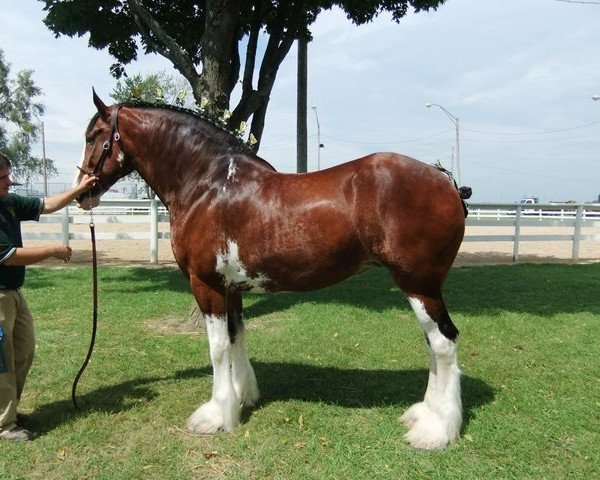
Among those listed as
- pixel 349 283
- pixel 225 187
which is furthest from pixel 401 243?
pixel 349 283

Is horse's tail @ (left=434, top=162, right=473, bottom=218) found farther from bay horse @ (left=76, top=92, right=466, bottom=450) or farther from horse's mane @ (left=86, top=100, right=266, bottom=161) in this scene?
horse's mane @ (left=86, top=100, right=266, bottom=161)

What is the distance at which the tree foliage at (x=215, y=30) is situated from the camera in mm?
6422

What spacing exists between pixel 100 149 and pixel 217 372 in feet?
6.34

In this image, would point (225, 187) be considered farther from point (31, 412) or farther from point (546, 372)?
point (546, 372)

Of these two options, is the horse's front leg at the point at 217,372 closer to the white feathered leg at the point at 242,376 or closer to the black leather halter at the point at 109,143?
the white feathered leg at the point at 242,376

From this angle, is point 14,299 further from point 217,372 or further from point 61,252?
point 217,372

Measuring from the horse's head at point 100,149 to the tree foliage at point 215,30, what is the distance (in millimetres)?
2265

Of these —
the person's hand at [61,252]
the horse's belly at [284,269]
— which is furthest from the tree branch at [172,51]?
the horse's belly at [284,269]

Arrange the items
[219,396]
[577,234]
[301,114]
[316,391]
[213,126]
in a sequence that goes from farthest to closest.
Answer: [577,234]
[301,114]
[316,391]
[213,126]
[219,396]

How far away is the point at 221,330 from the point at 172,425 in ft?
2.80

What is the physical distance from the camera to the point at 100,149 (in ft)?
12.2

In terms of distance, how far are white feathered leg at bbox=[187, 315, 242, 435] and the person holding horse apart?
1.17 metres

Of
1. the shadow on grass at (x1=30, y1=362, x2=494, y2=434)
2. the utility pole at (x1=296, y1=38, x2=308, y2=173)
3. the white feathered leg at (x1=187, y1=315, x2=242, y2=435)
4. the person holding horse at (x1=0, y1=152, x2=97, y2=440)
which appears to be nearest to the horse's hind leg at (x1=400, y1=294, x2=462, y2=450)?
the shadow on grass at (x1=30, y1=362, x2=494, y2=434)

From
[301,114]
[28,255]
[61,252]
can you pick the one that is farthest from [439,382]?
[301,114]
